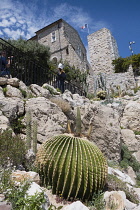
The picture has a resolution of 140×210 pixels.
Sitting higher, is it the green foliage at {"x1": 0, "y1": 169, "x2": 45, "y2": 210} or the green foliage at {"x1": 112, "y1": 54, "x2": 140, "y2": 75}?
the green foliage at {"x1": 112, "y1": 54, "x2": 140, "y2": 75}

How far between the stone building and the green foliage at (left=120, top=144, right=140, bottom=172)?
20.3m

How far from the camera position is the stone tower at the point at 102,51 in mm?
28516

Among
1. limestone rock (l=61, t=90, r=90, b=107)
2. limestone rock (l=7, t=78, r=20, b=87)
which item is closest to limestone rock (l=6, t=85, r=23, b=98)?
limestone rock (l=7, t=78, r=20, b=87)

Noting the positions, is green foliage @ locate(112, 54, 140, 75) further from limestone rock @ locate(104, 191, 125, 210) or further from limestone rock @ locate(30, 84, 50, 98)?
limestone rock @ locate(104, 191, 125, 210)

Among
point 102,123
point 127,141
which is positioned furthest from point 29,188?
point 127,141

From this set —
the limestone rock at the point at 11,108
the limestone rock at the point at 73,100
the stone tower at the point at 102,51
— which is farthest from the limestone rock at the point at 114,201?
the stone tower at the point at 102,51

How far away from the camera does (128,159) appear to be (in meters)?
6.57

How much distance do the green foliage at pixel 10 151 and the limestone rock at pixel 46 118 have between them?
1359 millimetres

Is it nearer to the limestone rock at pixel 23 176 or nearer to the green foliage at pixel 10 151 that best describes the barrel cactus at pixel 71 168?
the limestone rock at pixel 23 176

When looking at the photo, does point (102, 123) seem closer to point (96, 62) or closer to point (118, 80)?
point (118, 80)

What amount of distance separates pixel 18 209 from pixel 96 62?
95.5 ft

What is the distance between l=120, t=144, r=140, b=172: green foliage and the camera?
6.24 metres

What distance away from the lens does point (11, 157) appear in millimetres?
3117

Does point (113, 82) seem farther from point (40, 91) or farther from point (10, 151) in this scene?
point (10, 151)
